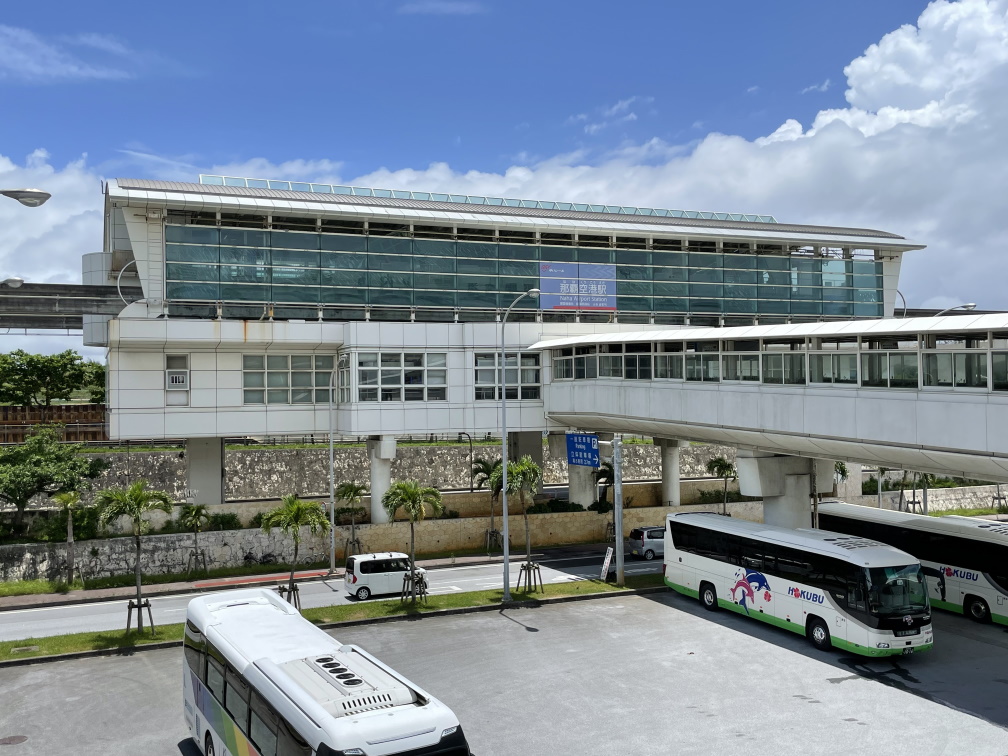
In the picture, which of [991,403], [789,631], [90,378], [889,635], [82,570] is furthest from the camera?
[90,378]

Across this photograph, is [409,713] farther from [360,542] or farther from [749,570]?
[360,542]

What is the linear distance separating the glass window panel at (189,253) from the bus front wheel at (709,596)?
25688mm

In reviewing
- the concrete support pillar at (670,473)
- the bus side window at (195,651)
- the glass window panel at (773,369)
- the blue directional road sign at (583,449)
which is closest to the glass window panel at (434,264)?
the blue directional road sign at (583,449)

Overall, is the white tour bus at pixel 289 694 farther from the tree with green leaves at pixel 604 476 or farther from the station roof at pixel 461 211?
the tree with green leaves at pixel 604 476

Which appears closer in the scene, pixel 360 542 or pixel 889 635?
pixel 889 635

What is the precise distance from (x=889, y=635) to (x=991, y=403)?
21.3 ft

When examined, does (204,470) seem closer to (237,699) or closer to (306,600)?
(306,600)

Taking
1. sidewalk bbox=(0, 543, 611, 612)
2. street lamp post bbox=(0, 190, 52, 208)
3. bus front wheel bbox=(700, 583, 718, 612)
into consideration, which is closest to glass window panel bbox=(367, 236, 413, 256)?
sidewalk bbox=(0, 543, 611, 612)

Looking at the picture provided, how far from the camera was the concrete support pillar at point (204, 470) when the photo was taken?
40.4 meters

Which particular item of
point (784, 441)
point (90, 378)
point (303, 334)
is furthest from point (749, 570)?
point (90, 378)

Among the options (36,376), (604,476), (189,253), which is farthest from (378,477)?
(36,376)

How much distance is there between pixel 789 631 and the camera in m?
25.1

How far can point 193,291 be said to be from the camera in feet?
125

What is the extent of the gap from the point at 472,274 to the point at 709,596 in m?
21.4
